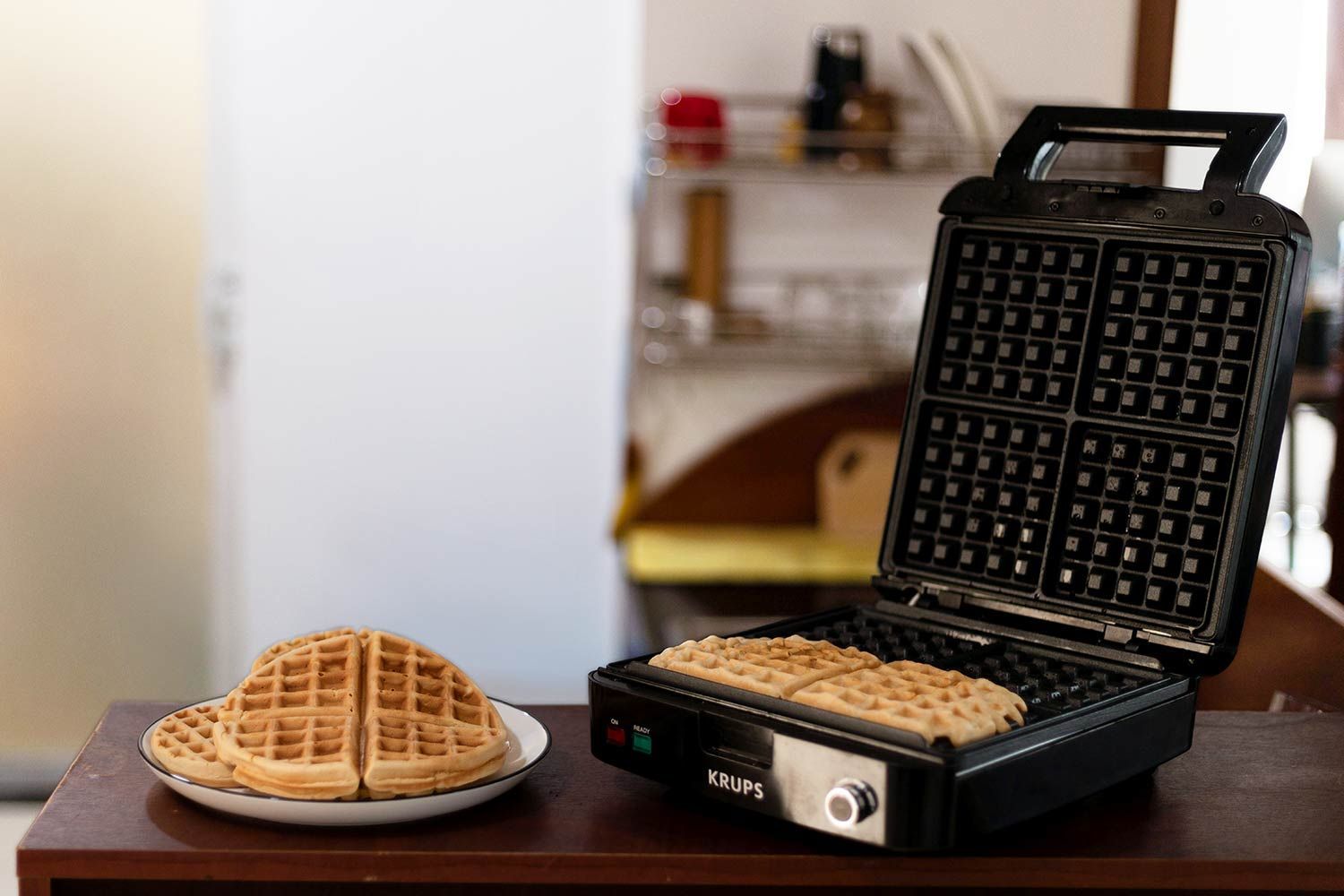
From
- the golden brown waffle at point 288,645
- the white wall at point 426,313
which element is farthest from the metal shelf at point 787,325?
the golden brown waffle at point 288,645

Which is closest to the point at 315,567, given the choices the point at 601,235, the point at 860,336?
the point at 601,235

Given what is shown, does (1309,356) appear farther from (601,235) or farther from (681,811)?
(601,235)

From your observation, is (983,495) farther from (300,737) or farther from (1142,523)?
(300,737)

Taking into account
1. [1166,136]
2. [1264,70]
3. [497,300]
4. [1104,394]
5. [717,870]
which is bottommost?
[717,870]

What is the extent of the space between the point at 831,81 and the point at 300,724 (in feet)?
6.28

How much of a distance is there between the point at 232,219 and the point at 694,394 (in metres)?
1.40

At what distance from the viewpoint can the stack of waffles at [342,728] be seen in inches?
32.8

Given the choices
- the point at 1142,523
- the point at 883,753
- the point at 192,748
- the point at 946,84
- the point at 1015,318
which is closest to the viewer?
the point at 883,753

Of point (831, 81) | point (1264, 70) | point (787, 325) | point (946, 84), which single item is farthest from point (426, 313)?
point (1264, 70)

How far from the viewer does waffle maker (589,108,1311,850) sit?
0.84 metres

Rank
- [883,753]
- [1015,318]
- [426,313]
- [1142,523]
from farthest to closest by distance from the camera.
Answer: [426,313] < [1015,318] < [1142,523] < [883,753]

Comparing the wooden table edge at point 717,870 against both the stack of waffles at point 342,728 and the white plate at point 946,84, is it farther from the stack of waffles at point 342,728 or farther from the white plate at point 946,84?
the white plate at point 946,84

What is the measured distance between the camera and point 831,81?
256 centimetres

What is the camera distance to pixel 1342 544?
1.51 m
